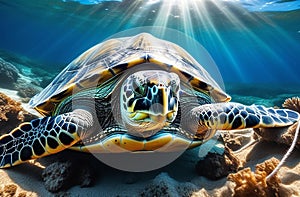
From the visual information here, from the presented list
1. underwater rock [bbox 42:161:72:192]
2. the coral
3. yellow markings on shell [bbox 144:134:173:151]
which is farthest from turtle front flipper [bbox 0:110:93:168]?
the coral

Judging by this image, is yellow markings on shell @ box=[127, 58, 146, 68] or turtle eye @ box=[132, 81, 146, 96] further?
yellow markings on shell @ box=[127, 58, 146, 68]

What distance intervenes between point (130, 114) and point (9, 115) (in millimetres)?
2610

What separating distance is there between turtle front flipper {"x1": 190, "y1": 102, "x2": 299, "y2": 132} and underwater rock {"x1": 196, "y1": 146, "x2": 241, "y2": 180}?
0.34 metres

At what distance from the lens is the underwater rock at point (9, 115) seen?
140 inches

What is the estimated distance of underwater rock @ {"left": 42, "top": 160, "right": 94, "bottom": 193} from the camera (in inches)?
87.5

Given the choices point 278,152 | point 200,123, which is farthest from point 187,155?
point 278,152

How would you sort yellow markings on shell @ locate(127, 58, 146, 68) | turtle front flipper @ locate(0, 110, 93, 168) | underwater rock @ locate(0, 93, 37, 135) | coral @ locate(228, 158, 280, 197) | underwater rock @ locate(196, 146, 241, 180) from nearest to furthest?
coral @ locate(228, 158, 280, 197)
turtle front flipper @ locate(0, 110, 93, 168)
underwater rock @ locate(196, 146, 241, 180)
yellow markings on shell @ locate(127, 58, 146, 68)
underwater rock @ locate(0, 93, 37, 135)

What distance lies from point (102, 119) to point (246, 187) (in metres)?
1.73

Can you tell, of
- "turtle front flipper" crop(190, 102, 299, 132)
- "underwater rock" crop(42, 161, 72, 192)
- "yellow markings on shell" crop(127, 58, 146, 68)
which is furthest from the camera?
"yellow markings on shell" crop(127, 58, 146, 68)

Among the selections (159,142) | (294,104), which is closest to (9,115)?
(159,142)

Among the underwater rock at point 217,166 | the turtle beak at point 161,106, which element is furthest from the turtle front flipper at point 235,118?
the turtle beak at point 161,106

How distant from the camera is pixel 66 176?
2.26 m

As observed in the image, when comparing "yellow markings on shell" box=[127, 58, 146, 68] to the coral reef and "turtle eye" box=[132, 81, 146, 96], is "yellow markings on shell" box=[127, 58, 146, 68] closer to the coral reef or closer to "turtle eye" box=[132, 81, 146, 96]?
"turtle eye" box=[132, 81, 146, 96]

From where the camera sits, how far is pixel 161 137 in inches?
90.2
